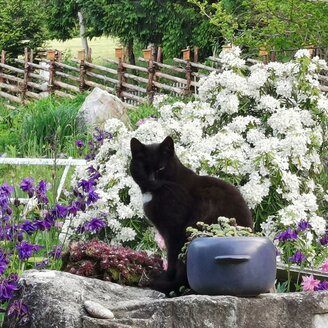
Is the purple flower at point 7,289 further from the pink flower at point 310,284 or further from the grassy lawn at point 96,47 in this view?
the grassy lawn at point 96,47

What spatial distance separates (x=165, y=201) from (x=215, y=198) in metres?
0.32

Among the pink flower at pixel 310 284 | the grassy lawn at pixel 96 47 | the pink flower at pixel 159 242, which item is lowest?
the grassy lawn at pixel 96 47

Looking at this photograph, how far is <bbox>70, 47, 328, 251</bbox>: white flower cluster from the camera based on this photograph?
7020mm

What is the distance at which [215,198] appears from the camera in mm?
5180

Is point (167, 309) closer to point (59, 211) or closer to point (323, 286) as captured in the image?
point (59, 211)

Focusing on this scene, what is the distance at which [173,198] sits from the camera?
198 inches

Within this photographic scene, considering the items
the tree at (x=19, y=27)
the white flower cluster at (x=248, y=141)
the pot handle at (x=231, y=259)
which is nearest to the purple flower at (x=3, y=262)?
the pot handle at (x=231, y=259)

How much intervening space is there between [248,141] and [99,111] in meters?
7.87

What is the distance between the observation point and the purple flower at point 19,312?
4132 millimetres

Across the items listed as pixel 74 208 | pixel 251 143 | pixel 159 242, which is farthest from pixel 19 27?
pixel 74 208

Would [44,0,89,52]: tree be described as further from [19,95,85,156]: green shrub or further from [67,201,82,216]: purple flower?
[67,201,82,216]: purple flower

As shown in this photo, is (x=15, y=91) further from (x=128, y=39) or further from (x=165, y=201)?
(x=165, y=201)

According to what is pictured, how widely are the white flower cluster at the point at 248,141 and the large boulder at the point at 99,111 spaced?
22.1ft

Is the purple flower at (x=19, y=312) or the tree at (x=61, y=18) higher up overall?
the purple flower at (x=19, y=312)
